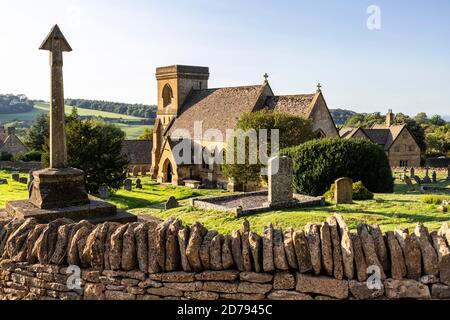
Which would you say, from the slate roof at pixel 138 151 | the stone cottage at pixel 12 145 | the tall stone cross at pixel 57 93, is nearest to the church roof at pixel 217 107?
the slate roof at pixel 138 151

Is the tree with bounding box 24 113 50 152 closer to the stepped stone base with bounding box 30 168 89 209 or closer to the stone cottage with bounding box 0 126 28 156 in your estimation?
the stone cottage with bounding box 0 126 28 156

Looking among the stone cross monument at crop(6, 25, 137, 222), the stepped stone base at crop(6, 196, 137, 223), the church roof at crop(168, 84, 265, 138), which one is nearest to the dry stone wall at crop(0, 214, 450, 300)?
the stepped stone base at crop(6, 196, 137, 223)

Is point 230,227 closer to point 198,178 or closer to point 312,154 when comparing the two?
point 312,154

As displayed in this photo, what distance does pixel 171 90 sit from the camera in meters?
52.2

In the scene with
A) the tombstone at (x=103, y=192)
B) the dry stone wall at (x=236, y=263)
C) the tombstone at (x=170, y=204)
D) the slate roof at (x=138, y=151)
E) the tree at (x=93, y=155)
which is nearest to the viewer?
the dry stone wall at (x=236, y=263)

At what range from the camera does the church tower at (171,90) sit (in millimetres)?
50219

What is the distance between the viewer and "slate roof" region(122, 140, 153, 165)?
58.3 m

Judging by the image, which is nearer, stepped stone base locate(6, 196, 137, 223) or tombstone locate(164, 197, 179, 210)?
stepped stone base locate(6, 196, 137, 223)

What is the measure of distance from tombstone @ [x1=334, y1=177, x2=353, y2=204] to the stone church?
56.1 ft

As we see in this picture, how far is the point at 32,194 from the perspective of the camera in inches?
411

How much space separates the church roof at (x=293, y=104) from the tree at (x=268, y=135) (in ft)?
10.6

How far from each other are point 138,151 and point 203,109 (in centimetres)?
1762

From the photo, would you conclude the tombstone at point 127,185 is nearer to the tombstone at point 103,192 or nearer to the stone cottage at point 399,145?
the tombstone at point 103,192
